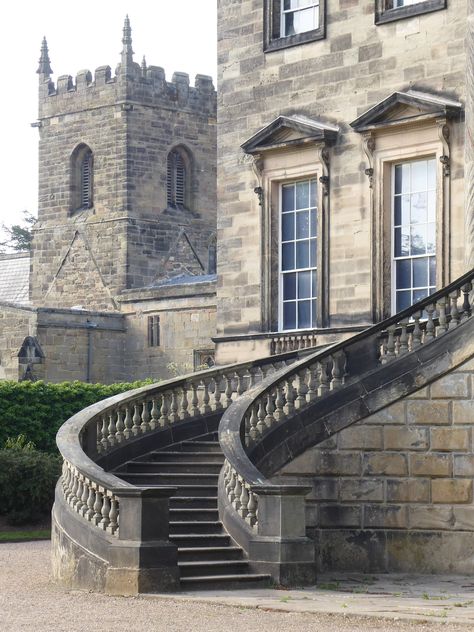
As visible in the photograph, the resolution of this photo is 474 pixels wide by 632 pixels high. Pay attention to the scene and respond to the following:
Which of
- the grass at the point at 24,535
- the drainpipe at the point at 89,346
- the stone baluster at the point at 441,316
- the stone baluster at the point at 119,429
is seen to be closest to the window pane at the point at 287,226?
the stone baluster at the point at 119,429

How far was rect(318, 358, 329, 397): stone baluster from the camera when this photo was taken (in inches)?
858

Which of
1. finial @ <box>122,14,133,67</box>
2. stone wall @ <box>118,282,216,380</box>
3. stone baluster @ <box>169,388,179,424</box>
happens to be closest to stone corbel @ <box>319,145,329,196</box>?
stone baluster @ <box>169,388,179,424</box>

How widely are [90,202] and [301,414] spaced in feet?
140

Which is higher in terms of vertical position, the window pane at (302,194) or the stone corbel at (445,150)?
the stone corbel at (445,150)

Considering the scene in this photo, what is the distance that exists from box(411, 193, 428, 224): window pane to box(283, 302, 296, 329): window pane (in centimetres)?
280

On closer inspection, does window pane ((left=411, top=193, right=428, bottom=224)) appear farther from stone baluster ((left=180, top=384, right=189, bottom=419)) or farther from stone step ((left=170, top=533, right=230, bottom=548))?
stone step ((left=170, top=533, right=230, bottom=548))

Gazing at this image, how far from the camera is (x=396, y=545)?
70.2 feet

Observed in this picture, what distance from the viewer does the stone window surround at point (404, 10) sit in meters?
24.5

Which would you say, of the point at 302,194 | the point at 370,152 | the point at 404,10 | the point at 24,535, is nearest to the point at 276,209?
the point at 302,194

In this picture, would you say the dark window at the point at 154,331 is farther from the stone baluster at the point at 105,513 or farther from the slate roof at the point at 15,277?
the stone baluster at the point at 105,513

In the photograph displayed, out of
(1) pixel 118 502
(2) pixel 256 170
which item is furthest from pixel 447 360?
(2) pixel 256 170

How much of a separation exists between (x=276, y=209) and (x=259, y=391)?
237 inches

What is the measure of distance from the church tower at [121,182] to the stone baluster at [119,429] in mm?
37742

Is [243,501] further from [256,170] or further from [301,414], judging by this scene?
[256,170]
